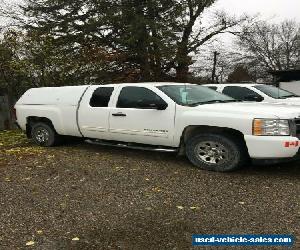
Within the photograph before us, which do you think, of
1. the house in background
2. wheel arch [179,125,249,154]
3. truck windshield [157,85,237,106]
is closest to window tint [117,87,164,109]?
truck windshield [157,85,237,106]

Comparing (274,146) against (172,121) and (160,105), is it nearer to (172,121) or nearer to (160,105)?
(172,121)

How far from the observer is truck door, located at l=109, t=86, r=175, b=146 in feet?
24.5

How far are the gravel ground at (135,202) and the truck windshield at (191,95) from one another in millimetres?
1174

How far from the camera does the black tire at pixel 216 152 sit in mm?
6746

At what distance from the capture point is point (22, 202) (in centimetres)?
548

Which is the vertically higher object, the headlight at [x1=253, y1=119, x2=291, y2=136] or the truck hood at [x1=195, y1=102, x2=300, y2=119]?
the truck hood at [x1=195, y1=102, x2=300, y2=119]

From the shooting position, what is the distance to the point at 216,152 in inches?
274

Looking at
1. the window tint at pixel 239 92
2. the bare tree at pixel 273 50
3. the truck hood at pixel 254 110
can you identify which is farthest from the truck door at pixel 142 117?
Answer: the bare tree at pixel 273 50

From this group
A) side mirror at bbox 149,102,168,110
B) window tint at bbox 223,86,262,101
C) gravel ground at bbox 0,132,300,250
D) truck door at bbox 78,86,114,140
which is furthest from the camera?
window tint at bbox 223,86,262,101

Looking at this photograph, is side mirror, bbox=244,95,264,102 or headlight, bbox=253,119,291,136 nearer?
headlight, bbox=253,119,291,136

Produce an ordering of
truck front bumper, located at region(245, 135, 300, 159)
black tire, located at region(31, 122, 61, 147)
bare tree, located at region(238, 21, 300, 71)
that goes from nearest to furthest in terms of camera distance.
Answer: truck front bumper, located at region(245, 135, 300, 159) → black tire, located at region(31, 122, 61, 147) → bare tree, located at region(238, 21, 300, 71)

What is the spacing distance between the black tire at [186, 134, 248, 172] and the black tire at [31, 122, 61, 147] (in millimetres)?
3712

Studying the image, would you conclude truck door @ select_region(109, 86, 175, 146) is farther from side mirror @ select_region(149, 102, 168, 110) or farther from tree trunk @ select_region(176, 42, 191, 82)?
tree trunk @ select_region(176, 42, 191, 82)

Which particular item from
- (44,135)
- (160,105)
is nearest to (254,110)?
(160,105)
